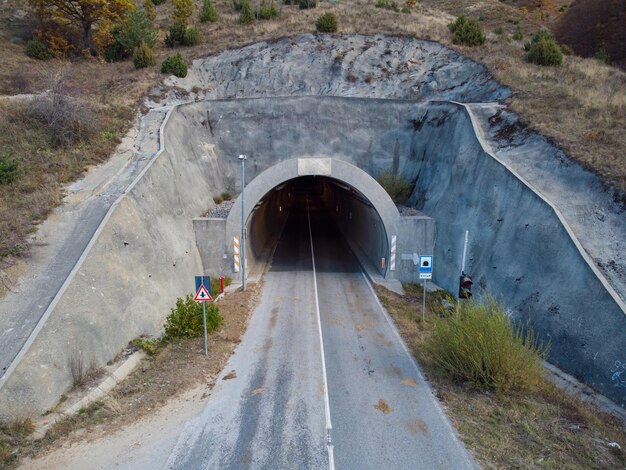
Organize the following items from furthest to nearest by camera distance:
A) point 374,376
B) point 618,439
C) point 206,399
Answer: point 374,376, point 206,399, point 618,439

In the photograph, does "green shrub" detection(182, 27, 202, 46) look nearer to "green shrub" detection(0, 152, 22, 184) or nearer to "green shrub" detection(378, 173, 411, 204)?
"green shrub" detection(378, 173, 411, 204)

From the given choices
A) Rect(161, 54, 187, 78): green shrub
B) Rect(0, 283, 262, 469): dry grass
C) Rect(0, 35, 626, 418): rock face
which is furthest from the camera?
Rect(161, 54, 187, 78): green shrub

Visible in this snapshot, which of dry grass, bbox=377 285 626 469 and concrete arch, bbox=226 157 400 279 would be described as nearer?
dry grass, bbox=377 285 626 469

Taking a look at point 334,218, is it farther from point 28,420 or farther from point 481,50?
point 28,420

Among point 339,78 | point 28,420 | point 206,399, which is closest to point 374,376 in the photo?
point 206,399

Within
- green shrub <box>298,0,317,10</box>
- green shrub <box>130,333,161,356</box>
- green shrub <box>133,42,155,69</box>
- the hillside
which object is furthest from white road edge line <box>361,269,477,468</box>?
green shrub <box>298,0,317,10</box>

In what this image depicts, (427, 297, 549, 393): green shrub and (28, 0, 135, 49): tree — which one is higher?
(28, 0, 135, 49): tree

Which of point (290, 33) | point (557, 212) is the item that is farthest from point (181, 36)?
point (557, 212)
